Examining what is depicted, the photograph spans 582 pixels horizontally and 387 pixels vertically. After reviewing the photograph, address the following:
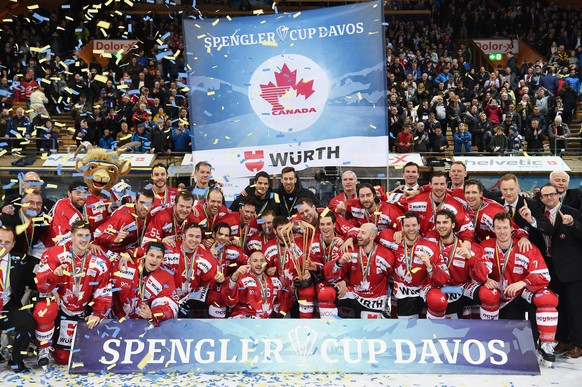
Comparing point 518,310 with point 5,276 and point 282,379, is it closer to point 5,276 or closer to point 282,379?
point 282,379

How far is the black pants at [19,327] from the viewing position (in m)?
6.60

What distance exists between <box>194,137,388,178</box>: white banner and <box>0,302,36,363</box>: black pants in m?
2.71

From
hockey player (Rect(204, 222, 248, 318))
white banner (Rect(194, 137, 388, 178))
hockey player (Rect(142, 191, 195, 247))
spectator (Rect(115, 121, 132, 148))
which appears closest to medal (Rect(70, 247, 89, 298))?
hockey player (Rect(142, 191, 195, 247))

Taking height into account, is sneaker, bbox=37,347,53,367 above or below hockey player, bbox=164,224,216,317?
below

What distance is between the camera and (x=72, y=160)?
12.9m

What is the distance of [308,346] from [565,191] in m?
3.04

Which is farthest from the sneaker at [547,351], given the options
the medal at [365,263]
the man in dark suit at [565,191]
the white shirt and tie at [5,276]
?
the white shirt and tie at [5,276]

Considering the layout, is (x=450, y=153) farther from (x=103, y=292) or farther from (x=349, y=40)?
(x=103, y=292)

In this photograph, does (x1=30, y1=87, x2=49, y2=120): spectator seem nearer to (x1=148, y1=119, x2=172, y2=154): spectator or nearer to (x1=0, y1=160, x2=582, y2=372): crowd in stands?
(x1=148, y1=119, x2=172, y2=154): spectator

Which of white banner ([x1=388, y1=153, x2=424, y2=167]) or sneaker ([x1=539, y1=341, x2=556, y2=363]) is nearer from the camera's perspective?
sneaker ([x1=539, y1=341, x2=556, y2=363])

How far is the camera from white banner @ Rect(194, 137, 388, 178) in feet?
28.1

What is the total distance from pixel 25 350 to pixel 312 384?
2.60m

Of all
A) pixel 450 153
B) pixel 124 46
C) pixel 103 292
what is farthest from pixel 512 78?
pixel 103 292

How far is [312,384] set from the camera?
6.25 meters
